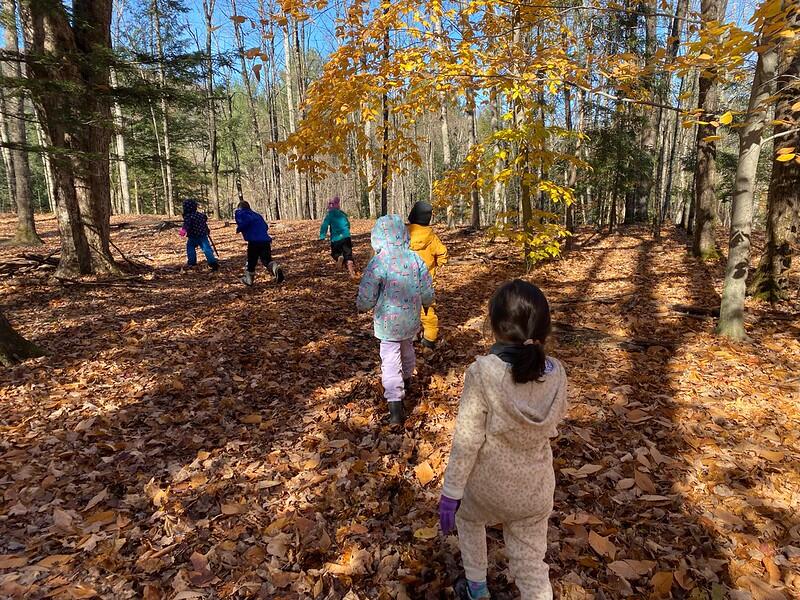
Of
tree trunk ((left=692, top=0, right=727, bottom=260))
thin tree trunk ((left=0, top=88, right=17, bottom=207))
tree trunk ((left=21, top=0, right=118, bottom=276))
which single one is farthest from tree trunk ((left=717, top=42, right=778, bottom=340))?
tree trunk ((left=21, top=0, right=118, bottom=276))

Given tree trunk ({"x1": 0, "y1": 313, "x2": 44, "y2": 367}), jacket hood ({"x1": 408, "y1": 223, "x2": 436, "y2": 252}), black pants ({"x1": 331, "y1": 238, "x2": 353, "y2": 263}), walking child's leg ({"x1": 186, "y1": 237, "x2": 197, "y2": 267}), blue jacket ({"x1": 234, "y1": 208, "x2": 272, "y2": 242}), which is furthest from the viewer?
walking child's leg ({"x1": 186, "y1": 237, "x2": 197, "y2": 267})

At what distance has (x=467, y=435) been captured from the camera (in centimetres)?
201

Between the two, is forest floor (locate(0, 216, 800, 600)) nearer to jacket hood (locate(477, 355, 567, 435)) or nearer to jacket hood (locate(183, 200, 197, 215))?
jacket hood (locate(477, 355, 567, 435))

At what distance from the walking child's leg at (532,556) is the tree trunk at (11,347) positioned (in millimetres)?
6042

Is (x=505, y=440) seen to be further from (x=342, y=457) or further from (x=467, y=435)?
(x=342, y=457)

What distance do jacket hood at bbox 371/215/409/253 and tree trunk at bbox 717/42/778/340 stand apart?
3.47 metres

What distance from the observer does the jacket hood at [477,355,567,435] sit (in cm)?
188

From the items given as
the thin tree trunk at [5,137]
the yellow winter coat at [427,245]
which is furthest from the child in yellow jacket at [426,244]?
the thin tree trunk at [5,137]

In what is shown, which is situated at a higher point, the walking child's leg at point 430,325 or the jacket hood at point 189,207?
the jacket hood at point 189,207

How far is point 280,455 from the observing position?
3.96 meters

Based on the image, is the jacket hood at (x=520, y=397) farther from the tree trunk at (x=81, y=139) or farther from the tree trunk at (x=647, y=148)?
the tree trunk at (x=647, y=148)

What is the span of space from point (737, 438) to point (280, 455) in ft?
13.3

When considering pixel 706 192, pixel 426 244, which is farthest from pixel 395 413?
pixel 706 192

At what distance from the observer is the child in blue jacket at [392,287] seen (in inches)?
153
